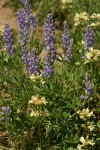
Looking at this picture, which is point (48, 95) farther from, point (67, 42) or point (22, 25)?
point (22, 25)

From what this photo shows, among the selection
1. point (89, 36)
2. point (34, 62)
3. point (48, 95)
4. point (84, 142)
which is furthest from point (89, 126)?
point (89, 36)

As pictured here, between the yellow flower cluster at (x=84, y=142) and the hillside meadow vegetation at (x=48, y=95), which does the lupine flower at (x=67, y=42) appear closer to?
the hillside meadow vegetation at (x=48, y=95)

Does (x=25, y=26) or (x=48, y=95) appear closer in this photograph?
(x=48, y=95)

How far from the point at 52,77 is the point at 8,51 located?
457 mm

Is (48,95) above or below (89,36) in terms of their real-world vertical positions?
below

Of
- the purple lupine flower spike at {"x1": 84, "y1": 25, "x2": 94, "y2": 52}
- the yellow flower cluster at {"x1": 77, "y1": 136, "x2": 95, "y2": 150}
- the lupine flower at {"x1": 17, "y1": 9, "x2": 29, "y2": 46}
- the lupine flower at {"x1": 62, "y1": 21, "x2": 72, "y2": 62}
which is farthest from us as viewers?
the lupine flower at {"x1": 17, "y1": 9, "x2": 29, "y2": 46}

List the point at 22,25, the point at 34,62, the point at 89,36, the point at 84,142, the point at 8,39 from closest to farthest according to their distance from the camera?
1. the point at 84,142
2. the point at 34,62
3. the point at 89,36
4. the point at 8,39
5. the point at 22,25

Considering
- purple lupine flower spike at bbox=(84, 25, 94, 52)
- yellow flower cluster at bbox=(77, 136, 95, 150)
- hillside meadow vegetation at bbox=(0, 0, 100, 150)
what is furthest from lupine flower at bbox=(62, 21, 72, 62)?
yellow flower cluster at bbox=(77, 136, 95, 150)

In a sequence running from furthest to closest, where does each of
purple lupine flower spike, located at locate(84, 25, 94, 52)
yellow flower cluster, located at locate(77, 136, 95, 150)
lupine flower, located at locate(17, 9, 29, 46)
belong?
lupine flower, located at locate(17, 9, 29, 46)
purple lupine flower spike, located at locate(84, 25, 94, 52)
yellow flower cluster, located at locate(77, 136, 95, 150)

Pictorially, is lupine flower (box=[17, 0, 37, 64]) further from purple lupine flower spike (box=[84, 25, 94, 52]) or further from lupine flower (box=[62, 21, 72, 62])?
purple lupine flower spike (box=[84, 25, 94, 52])

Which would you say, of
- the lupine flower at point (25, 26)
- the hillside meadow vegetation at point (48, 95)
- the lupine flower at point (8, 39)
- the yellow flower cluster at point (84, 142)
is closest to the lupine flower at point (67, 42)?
the hillside meadow vegetation at point (48, 95)

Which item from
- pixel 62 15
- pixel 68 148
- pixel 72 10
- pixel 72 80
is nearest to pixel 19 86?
pixel 72 80

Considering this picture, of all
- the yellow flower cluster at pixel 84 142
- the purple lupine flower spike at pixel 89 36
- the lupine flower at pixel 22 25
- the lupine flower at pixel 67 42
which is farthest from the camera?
the lupine flower at pixel 22 25

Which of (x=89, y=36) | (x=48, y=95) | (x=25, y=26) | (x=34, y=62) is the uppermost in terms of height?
Answer: (x=25, y=26)
